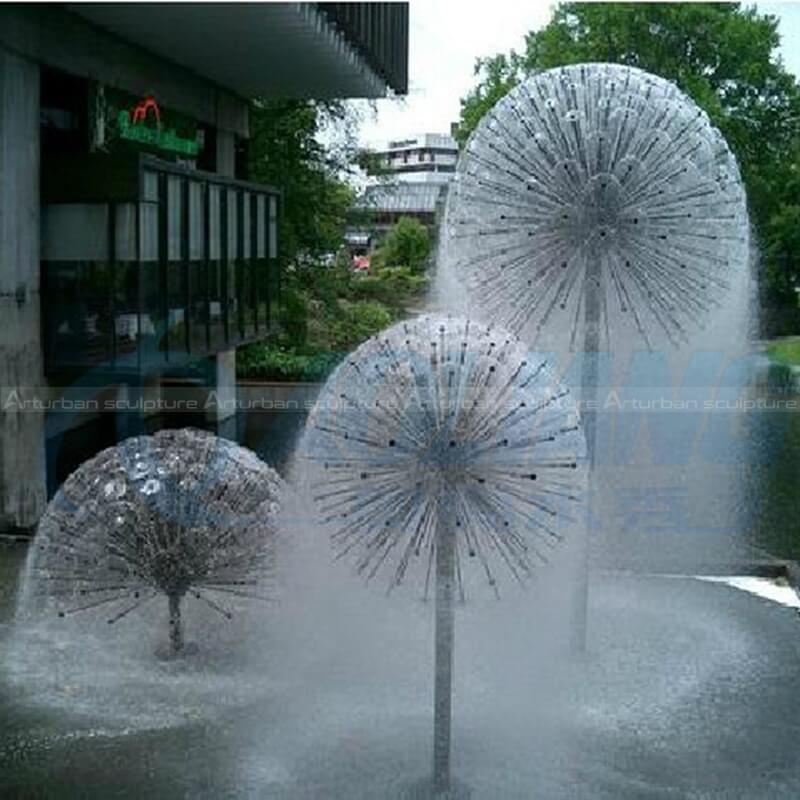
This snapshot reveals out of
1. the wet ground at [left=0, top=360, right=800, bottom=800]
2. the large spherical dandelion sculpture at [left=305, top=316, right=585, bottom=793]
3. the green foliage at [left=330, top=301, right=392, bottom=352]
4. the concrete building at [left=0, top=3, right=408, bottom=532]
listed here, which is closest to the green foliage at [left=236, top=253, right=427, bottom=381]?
the green foliage at [left=330, top=301, right=392, bottom=352]

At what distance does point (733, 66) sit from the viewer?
32875mm

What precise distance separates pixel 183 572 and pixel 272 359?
648 inches

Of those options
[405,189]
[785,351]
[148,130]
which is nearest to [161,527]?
[148,130]

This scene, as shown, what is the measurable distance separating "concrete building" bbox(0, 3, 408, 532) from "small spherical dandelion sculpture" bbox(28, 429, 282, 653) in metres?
4.78

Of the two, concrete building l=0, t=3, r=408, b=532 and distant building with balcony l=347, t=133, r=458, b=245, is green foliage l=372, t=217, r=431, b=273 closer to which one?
distant building with balcony l=347, t=133, r=458, b=245

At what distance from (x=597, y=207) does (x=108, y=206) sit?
665 cm

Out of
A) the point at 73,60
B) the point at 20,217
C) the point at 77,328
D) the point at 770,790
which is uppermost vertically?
the point at 73,60

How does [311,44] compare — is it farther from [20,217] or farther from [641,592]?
[641,592]

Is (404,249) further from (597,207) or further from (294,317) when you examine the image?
(597,207)

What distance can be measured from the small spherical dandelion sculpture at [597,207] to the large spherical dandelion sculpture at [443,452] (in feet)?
6.00

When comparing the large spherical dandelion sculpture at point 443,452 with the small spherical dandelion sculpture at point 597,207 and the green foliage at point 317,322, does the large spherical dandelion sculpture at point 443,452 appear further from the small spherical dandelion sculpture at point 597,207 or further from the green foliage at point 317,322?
the green foliage at point 317,322

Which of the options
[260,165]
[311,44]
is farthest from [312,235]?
[311,44]

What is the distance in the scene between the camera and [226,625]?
29.9 feet

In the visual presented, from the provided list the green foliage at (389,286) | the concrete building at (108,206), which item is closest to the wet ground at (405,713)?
the concrete building at (108,206)
